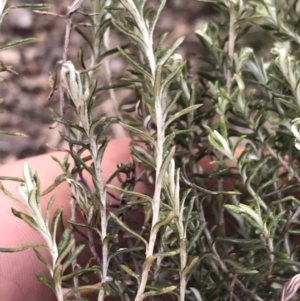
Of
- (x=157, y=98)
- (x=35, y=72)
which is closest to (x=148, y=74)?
(x=157, y=98)

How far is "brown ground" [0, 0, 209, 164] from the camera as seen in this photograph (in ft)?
5.86

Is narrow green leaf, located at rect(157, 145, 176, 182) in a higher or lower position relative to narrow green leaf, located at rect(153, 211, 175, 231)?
higher

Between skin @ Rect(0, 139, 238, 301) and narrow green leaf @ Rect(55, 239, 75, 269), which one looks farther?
skin @ Rect(0, 139, 238, 301)

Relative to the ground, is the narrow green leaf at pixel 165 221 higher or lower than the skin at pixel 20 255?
higher

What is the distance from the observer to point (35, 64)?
1910 mm

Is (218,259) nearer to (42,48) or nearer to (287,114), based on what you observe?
(287,114)

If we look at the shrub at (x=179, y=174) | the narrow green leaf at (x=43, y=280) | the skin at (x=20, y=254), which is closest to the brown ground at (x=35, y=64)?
the skin at (x=20, y=254)

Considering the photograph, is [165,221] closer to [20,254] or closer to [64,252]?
[64,252]

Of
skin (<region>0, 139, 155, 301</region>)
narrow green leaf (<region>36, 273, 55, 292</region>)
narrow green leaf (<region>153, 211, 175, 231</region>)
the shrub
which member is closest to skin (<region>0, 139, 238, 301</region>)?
skin (<region>0, 139, 155, 301</region>)

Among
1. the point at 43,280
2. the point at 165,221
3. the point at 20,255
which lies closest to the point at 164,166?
the point at 165,221

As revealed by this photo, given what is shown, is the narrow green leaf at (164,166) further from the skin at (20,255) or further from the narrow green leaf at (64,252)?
the skin at (20,255)

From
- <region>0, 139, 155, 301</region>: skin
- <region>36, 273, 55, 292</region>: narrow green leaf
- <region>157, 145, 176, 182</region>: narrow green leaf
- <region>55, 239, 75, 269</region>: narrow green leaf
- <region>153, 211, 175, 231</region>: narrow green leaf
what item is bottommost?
<region>0, 139, 155, 301</region>: skin

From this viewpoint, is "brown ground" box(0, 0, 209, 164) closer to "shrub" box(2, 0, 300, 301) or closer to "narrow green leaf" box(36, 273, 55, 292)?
"shrub" box(2, 0, 300, 301)

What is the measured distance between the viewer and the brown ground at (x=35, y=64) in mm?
1785
